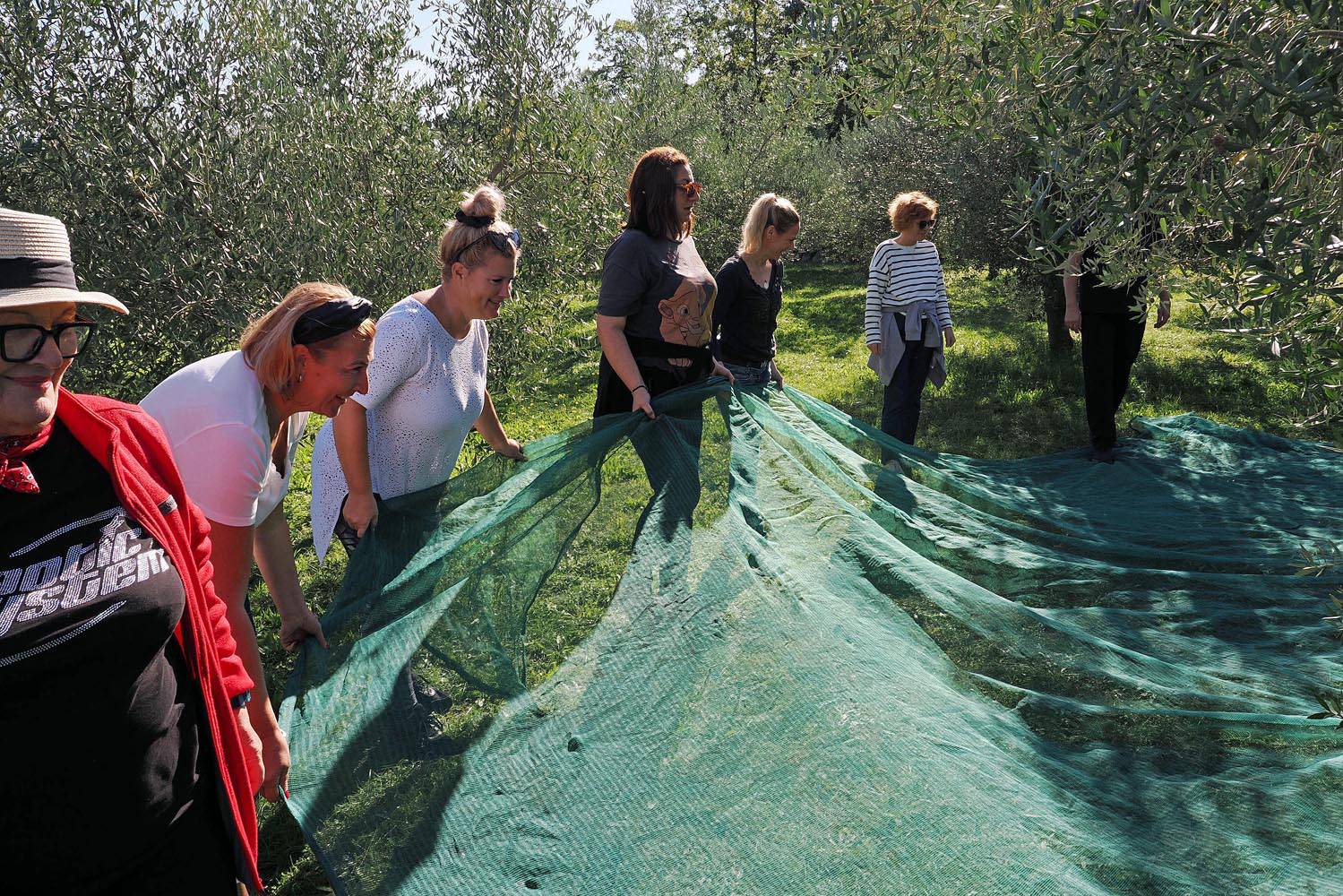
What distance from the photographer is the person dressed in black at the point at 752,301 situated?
19.7 ft

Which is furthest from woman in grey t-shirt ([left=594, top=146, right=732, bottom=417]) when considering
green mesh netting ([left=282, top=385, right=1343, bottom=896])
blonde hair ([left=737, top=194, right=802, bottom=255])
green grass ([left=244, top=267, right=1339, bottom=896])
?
blonde hair ([left=737, top=194, right=802, bottom=255])

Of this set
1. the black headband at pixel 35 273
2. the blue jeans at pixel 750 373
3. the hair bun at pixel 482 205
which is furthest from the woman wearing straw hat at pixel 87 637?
the blue jeans at pixel 750 373

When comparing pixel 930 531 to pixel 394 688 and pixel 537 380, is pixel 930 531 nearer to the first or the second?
pixel 394 688

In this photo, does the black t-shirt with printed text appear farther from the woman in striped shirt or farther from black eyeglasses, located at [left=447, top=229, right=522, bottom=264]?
the woman in striped shirt

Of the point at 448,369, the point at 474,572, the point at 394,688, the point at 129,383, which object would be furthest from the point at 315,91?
the point at 394,688

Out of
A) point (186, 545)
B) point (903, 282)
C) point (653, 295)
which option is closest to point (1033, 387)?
point (903, 282)

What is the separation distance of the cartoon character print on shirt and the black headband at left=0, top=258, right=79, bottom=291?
300cm

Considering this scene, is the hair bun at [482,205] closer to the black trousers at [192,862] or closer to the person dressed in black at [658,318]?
the person dressed in black at [658,318]

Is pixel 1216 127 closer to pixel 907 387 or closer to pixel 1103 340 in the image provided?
pixel 907 387

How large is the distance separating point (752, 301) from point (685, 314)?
4.36ft

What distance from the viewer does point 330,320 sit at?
2.85m

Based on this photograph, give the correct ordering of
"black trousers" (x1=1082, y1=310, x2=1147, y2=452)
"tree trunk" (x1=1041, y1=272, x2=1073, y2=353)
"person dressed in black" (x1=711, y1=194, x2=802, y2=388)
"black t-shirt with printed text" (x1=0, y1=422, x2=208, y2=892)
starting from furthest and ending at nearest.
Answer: "tree trunk" (x1=1041, y1=272, x2=1073, y2=353)
"black trousers" (x1=1082, y1=310, x2=1147, y2=452)
"person dressed in black" (x1=711, y1=194, x2=802, y2=388)
"black t-shirt with printed text" (x1=0, y1=422, x2=208, y2=892)

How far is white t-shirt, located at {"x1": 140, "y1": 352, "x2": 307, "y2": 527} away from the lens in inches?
102

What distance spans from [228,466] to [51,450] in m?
0.67
